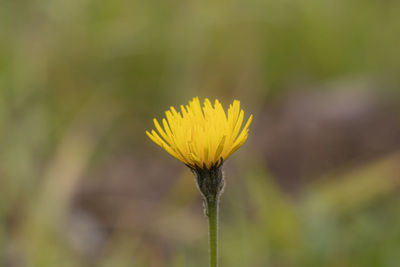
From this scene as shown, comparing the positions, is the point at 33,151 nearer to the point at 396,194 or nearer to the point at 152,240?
the point at 152,240

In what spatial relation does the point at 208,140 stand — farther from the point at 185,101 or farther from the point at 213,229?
the point at 185,101

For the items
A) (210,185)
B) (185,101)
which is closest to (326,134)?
(185,101)

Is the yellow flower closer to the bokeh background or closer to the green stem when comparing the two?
the green stem

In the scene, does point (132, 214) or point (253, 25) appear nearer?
point (132, 214)

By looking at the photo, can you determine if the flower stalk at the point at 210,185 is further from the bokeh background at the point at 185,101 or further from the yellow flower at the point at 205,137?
the bokeh background at the point at 185,101

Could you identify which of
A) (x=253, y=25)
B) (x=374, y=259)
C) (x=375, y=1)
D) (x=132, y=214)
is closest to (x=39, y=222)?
(x=132, y=214)

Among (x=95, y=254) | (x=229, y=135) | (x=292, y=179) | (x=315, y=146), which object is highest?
(x=315, y=146)
